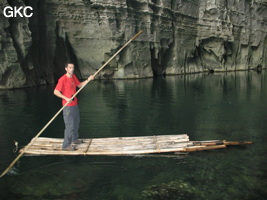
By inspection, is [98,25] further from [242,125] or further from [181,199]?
[181,199]

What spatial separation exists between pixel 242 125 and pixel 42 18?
88.3 ft

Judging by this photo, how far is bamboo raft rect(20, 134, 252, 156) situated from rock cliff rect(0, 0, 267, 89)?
19320 millimetres

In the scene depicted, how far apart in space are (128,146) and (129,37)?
30.3 metres

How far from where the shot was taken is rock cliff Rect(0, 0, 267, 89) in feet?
88.4

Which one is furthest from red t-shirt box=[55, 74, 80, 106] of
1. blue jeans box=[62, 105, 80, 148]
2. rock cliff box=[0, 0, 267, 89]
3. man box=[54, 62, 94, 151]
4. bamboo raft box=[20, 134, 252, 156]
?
rock cliff box=[0, 0, 267, 89]

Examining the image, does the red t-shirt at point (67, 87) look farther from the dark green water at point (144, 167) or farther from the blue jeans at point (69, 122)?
the dark green water at point (144, 167)

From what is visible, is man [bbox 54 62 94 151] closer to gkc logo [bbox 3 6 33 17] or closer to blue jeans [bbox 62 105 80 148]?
blue jeans [bbox 62 105 80 148]

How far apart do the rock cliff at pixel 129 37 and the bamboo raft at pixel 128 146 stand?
19.3 metres

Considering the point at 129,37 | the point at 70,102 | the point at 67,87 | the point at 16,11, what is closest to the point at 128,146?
the point at 70,102

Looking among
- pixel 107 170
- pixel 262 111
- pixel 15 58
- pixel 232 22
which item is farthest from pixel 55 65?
pixel 232 22

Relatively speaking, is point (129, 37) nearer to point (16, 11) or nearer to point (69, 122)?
point (16, 11)

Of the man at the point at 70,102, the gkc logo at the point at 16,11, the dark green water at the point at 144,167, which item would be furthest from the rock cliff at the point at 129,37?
the man at the point at 70,102


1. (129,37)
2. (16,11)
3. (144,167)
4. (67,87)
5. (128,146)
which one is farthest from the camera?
(129,37)

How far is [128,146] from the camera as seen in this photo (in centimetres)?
830
